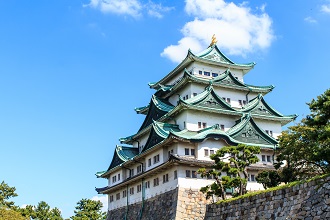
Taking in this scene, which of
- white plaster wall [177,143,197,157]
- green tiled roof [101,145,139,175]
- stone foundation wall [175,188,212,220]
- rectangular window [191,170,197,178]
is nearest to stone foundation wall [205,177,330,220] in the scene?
stone foundation wall [175,188,212,220]

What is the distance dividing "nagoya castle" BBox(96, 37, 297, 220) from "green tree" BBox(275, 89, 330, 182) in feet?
23.2

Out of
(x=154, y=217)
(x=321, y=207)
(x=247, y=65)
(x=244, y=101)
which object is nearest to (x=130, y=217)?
(x=154, y=217)

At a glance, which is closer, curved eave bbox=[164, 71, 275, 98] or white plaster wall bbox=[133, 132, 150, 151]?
curved eave bbox=[164, 71, 275, 98]

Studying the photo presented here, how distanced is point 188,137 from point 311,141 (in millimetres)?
11667

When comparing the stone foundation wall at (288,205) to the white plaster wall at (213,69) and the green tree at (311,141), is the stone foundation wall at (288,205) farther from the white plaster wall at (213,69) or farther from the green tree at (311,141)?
the white plaster wall at (213,69)

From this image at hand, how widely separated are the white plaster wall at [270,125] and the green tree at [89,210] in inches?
1346

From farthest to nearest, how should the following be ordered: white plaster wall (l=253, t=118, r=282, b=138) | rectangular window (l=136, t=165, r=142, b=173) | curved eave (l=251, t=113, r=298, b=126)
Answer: rectangular window (l=136, t=165, r=142, b=173) → white plaster wall (l=253, t=118, r=282, b=138) → curved eave (l=251, t=113, r=298, b=126)

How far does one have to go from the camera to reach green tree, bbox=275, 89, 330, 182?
23797mm

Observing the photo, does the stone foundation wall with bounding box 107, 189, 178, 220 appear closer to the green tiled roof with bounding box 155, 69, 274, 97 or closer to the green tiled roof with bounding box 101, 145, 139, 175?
the green tiled roof with bounding box 101, 145, 139, 175

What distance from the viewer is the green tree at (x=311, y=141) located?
23.8 meters

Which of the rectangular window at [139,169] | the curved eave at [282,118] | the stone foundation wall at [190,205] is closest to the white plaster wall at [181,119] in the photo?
the rectangular window at [139,169]

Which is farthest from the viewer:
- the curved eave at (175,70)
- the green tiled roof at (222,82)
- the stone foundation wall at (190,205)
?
the curved eave at (175,70)

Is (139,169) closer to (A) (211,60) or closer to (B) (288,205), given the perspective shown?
(A) (211,60)

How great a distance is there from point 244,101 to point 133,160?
14.2m
